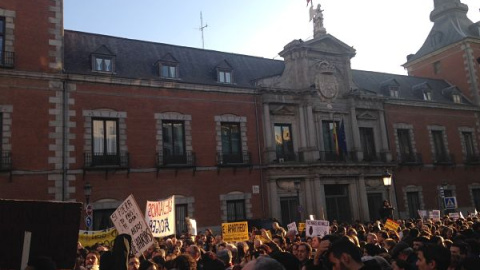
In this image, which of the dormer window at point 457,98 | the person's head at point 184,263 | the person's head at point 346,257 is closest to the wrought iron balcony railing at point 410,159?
the dormer window at point 457,98

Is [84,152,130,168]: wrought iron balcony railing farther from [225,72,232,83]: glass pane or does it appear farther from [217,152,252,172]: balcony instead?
[225,72,232,83]: glass pane

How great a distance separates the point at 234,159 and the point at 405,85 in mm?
19877

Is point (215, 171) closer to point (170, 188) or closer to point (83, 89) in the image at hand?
point (170, 188)

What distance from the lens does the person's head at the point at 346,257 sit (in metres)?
4.62

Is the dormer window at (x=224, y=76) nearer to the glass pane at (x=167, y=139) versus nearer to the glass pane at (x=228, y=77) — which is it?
the glass pane at (x=228, y=77)

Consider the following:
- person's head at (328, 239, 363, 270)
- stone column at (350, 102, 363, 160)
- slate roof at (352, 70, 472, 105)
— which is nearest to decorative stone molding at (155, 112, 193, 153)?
stone column at (350, 102, 363, 160)

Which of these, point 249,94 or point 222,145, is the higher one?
point 249,94

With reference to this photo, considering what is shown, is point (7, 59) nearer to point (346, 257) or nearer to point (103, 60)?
point (103, 60)

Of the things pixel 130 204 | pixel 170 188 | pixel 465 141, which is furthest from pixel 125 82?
pixel 465 141

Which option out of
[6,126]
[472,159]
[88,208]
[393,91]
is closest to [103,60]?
[6,126]

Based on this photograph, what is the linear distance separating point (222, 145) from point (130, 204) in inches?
641

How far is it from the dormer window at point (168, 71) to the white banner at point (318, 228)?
47.4 ft

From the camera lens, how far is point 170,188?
2358 centimetres

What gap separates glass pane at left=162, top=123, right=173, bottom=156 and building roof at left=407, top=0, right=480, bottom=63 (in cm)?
2994
